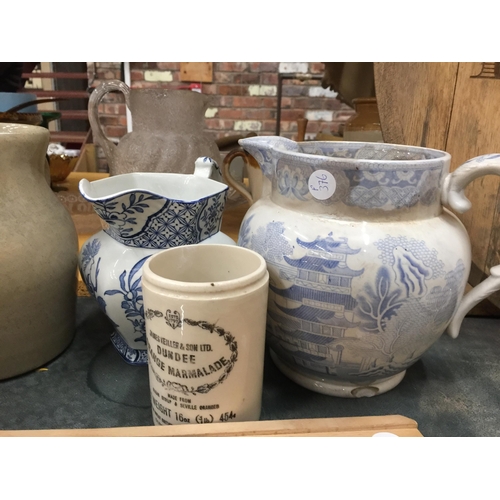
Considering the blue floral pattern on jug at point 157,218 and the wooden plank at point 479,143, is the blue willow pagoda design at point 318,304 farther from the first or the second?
the wooden plank at point 479,143

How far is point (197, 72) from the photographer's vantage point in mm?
1962

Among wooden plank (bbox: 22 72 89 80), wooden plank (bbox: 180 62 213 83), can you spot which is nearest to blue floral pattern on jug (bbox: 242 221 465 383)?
wooden plank (bbox: 22 72 89 80)

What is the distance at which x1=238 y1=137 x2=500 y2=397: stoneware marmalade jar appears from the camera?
44 cm

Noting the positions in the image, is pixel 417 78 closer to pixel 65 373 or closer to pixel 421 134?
pixel 421 134

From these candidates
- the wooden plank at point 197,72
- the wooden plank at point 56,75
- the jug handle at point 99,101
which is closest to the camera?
the jug handle at point 99,101

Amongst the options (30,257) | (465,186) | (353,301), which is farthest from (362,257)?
(30,257)

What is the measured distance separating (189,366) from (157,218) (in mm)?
172

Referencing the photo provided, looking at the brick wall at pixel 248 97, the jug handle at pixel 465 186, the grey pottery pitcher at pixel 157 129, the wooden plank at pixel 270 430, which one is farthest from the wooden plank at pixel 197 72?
the wooden plank at pixel 270 430

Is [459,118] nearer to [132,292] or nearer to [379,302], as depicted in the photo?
[379,302]

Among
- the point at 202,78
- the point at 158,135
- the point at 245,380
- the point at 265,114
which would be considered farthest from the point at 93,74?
the point at 245,380

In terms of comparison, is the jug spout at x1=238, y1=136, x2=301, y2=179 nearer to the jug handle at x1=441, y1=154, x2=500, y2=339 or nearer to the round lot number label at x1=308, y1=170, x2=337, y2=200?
the round lot number label at x1=308, y1=170, x2=337, y2=200

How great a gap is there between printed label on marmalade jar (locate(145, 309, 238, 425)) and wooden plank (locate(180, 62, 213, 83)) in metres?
1.74

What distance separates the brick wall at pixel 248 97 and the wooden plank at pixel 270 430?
173cm

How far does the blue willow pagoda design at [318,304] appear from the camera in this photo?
0.44 meters
